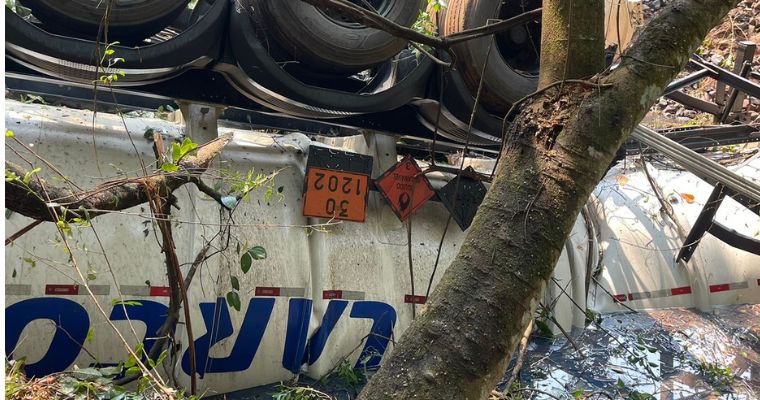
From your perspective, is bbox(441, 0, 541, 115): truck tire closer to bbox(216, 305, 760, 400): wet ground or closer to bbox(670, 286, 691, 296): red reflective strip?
bbox(216, 305, 760, 400): wet ground

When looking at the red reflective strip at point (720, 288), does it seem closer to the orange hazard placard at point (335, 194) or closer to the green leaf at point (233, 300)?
the orange hazard placard at point (335, 194)

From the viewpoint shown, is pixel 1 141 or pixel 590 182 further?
pixel 590 182

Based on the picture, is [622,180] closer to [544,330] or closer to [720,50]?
[544,330]

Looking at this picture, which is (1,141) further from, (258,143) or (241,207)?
(258,143)

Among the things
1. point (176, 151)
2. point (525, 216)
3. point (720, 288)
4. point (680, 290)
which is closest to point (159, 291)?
point (176, 151)

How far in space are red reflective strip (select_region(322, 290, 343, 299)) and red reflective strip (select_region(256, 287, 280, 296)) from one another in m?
0.20

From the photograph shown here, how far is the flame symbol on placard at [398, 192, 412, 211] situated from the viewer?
10.9ft

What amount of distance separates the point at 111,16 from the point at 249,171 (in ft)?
2.63

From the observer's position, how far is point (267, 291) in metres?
2.89

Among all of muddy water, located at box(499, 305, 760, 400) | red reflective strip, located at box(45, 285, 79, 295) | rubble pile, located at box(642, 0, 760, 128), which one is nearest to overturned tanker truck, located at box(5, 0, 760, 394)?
red reflective strip, located at box(45, 285, 79, 295)

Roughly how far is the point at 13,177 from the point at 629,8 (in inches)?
140

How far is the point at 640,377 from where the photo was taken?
3.53m

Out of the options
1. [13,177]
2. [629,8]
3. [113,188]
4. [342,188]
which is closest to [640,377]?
[342,188]

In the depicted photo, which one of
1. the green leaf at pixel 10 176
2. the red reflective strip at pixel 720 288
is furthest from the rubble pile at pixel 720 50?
the green leaf at pixel 10 176
